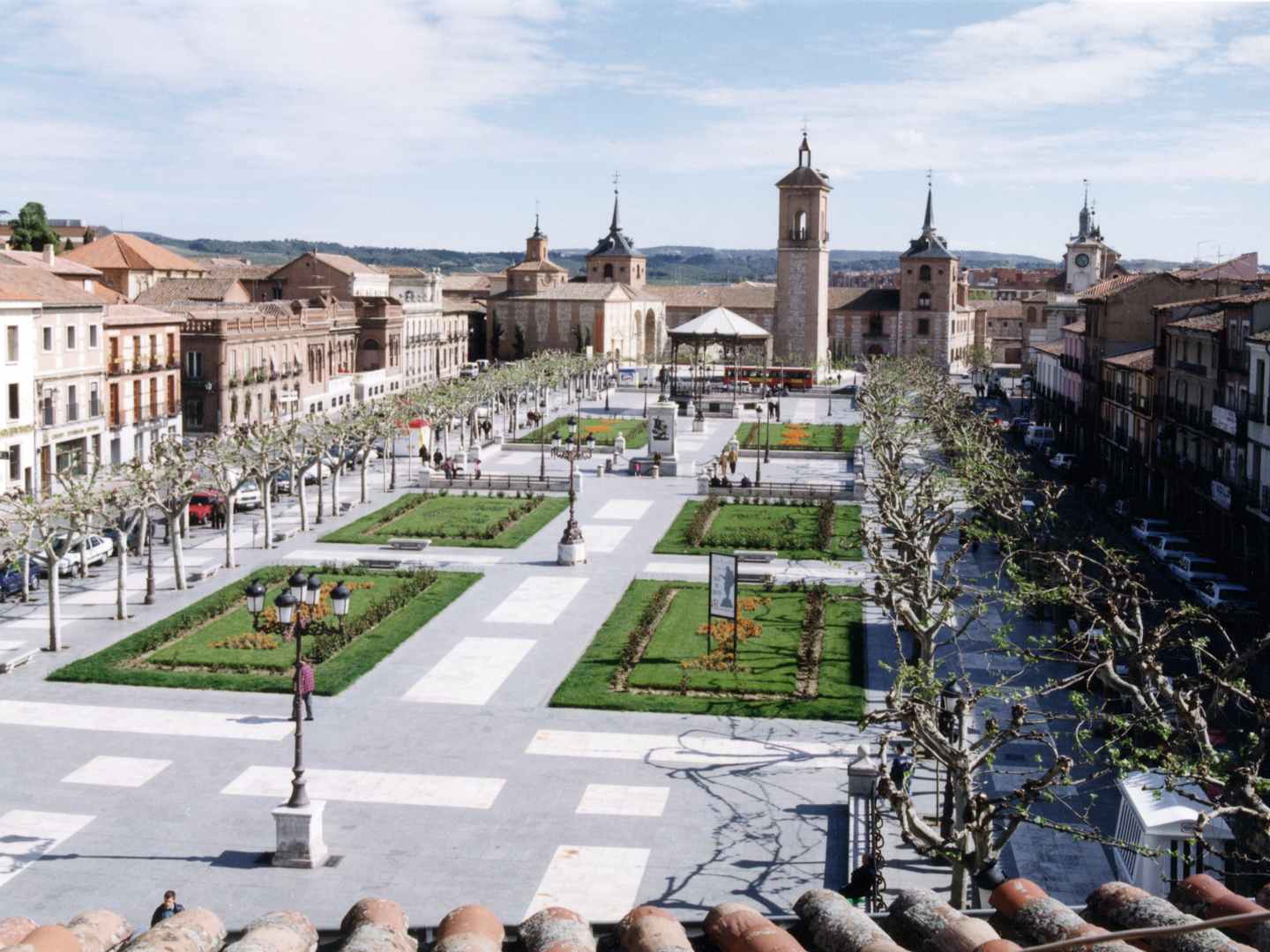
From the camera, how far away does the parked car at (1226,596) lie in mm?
36250

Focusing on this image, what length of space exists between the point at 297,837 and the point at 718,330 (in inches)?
2833

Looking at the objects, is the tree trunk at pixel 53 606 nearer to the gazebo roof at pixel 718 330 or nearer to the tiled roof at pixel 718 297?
the gazebo roof at pixel 718 330

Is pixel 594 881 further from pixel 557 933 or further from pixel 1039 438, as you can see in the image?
pixel 1039 438

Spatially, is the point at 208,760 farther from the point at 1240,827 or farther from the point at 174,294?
the point at 174,294

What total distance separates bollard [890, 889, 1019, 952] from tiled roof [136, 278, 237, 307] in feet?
256

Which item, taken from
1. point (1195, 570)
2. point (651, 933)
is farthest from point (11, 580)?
point (651, 933)

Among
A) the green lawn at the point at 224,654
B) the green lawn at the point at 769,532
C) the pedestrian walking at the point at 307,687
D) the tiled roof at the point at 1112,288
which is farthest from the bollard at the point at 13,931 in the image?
the tiled roof at the point at 1112,288

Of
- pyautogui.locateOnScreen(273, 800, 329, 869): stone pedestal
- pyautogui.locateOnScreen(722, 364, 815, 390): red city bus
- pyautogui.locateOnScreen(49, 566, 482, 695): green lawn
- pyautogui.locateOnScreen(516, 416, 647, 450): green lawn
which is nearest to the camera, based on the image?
pyautogui.locateOnScreen(273, 800, 329, 869): stone pedestal

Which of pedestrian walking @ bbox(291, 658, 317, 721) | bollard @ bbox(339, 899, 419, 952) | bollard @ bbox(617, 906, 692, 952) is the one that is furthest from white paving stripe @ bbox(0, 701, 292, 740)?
bollard @ bbox(617, 906, 692, 952)

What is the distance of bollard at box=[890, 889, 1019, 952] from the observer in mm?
9992

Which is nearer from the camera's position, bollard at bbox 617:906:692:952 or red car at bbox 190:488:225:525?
bollard at bbox 617:906:692:952

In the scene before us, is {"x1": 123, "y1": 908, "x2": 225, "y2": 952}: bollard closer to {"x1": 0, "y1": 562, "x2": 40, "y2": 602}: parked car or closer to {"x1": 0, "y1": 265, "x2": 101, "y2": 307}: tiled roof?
{"x1": 0, "y1": 562, "x2": 40, "y2": 602}: parked car

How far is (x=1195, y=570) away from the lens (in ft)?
129

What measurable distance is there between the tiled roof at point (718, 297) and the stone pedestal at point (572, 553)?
102404 mm
